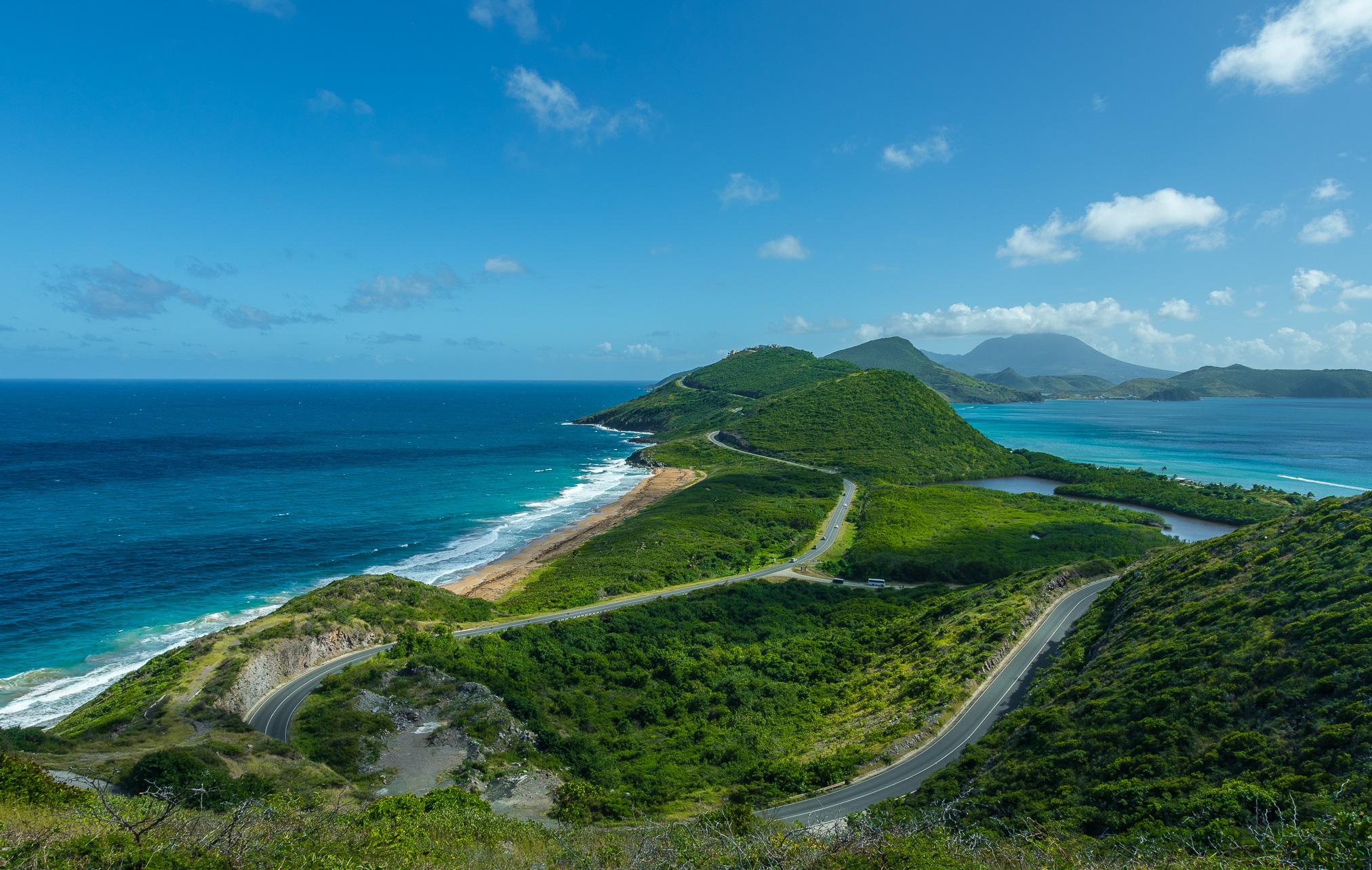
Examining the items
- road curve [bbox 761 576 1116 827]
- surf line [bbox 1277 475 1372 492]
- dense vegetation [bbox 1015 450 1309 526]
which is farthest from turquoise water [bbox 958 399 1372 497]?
road curve [bbox 761 576 1116 827]

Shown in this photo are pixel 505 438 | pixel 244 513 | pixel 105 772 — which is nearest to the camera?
pixel 105 772

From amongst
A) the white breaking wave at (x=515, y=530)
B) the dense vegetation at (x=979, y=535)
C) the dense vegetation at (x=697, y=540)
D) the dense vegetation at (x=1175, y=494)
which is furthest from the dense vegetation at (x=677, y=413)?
the dense vegetation at (x=979, y=535)

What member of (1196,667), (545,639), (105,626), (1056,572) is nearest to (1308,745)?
(1196,667)

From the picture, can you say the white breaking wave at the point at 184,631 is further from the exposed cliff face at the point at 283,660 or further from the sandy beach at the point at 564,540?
the exposed cliff face at the point at 283,660

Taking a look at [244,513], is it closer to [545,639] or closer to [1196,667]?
[545,639]

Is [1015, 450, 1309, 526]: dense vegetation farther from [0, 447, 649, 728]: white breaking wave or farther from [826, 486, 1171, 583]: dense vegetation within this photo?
[0, 447, 649, 728]: white breaking wave

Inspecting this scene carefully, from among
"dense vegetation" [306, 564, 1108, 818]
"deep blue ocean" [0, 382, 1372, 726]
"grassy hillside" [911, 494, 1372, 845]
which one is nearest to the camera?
"grassy hillside" [911, 494, 1372, 845]
